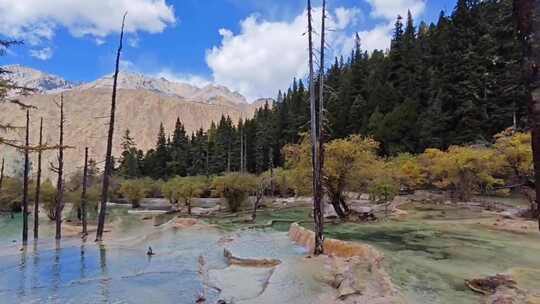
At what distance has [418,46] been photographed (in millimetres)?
75875

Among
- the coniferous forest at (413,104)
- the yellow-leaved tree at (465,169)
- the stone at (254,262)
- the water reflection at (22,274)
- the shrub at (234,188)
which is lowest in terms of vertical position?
the water reflection at (22,274)

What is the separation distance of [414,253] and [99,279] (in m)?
11.8

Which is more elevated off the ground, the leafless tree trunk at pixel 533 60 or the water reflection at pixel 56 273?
the leafless tree trunk at pixel 533 60

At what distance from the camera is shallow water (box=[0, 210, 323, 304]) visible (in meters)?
11.3

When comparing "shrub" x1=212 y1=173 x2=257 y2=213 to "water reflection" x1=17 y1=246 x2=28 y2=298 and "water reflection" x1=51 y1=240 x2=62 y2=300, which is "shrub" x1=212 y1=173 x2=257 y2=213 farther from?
"water reflection" x1=17 y1=246 x2=28 y2=298

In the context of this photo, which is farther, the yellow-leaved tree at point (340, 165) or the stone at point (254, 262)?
the yellow-leaved tree at point (340, 165)

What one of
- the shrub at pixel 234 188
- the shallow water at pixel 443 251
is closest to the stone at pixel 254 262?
the shallow water at pixel 443 251

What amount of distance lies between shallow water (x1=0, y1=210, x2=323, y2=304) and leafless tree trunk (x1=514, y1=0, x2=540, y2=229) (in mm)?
7766

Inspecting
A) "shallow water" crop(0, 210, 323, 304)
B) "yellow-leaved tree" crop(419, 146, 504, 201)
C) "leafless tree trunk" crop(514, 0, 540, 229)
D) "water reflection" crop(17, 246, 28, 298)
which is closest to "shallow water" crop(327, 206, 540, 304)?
"shallow water" crop(0, 210, 323, 304)

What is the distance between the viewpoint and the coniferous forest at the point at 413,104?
55.4m

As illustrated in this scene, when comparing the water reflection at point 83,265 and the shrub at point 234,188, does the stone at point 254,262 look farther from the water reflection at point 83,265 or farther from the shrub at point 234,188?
the shrub at point 234,188

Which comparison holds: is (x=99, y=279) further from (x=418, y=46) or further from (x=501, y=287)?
(x=418, y=46)

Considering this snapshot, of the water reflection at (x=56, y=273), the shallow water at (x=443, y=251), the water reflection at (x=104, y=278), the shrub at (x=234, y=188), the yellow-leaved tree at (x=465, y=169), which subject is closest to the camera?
the shallow water at (x=443, y=251)

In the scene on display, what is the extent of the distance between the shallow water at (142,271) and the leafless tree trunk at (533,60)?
25.5ft
